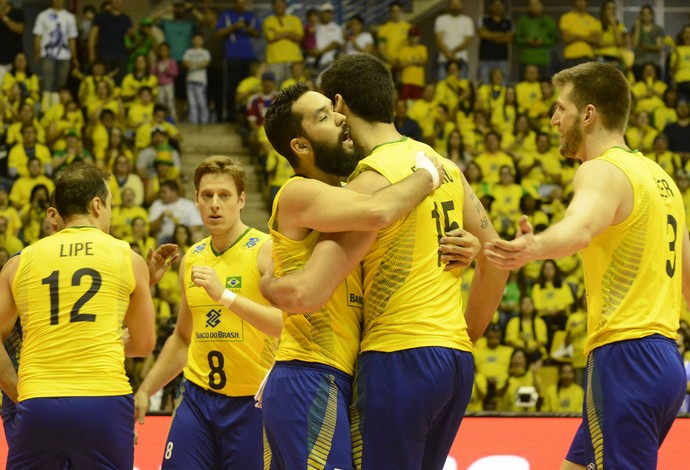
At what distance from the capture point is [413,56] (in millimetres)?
17641

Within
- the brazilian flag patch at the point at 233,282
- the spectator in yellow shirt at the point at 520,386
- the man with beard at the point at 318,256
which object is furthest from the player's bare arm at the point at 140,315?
the spectator in yellow shirt at the point at 520,386

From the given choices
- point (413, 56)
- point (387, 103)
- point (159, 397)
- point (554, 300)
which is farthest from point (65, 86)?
point (387, 103)

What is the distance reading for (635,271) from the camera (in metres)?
4.66

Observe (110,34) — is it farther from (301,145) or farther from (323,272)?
(323,272)

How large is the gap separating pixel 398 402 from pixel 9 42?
47.9 ft

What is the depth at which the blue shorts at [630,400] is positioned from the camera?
14.7ft

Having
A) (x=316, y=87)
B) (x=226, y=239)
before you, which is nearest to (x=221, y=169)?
(x=226, y=239)

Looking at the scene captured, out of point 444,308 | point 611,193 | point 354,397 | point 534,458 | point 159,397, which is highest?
point 611,193

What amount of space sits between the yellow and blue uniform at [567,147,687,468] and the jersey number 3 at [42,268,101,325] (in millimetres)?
2338

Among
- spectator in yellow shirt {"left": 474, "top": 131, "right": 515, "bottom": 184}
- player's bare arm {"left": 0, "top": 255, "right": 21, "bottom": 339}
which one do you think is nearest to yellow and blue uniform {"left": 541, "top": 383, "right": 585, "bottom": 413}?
spectator in yellow shirt {"left": 474, "top": 131, "right": 515, "bottom": 184}

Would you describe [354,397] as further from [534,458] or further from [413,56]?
[413,56]

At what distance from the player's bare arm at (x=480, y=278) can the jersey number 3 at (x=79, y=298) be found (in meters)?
1.85

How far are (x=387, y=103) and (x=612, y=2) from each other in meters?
15.2

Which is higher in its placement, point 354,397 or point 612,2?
point 612,2
